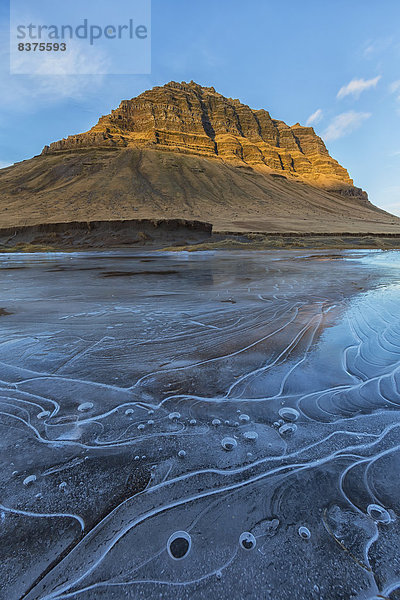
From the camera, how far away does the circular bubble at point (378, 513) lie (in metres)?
1.14

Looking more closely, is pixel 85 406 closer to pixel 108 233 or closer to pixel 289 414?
pixel 289 414

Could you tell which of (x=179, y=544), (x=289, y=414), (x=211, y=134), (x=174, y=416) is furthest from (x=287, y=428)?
(x=211, y=134)

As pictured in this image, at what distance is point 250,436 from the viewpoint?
1.62 metres

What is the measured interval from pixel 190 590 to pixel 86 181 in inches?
2393

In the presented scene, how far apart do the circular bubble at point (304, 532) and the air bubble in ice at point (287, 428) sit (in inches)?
22.2

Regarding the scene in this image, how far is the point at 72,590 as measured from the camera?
920 mm

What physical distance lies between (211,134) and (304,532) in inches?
3829

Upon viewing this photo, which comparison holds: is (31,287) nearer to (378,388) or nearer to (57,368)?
(57,368)

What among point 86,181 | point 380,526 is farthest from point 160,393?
point 86,181

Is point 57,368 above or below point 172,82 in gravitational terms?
below

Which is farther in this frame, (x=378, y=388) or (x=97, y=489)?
(x=378, y=388)

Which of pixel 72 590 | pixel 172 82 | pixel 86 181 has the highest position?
pixel 172 82

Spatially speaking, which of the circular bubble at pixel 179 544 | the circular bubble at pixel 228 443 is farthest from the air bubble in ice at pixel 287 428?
the circular bubble at pixel 179 544

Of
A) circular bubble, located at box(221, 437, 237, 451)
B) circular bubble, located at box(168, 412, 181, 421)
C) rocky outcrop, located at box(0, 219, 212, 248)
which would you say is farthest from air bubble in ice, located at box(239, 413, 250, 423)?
rocky outcrop, located at box(0, 219, 212, 248)
